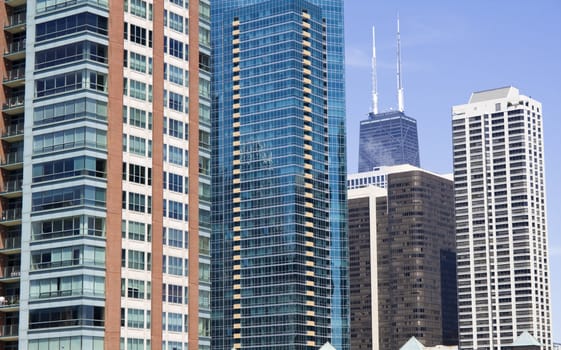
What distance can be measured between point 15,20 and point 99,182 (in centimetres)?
2688

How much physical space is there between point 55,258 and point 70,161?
38.8 ft

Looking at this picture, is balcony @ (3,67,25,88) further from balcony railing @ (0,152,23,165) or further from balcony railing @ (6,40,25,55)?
balcony railing @ (0,152,23,165)

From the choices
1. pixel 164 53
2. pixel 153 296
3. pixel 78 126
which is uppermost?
pixel 164 53

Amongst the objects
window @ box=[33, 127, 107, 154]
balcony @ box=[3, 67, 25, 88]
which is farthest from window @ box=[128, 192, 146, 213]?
balcony @ box=[3, 67, 25, 88]

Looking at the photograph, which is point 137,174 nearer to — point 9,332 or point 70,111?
point 70,111

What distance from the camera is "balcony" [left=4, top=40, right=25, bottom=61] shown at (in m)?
146

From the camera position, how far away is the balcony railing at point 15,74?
146250 millimetres

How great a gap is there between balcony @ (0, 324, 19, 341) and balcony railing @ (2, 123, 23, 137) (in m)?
24.1

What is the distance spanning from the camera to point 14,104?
479ft

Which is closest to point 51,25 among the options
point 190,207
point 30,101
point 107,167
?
point 30,101

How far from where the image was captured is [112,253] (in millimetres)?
136875

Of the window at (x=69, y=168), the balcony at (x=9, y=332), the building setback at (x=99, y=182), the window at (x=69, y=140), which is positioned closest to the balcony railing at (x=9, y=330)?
the balcony at (x=9, y=332)

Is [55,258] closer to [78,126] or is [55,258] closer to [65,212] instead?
[65,212]

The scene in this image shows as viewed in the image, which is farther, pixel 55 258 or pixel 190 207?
pixel 190 207
